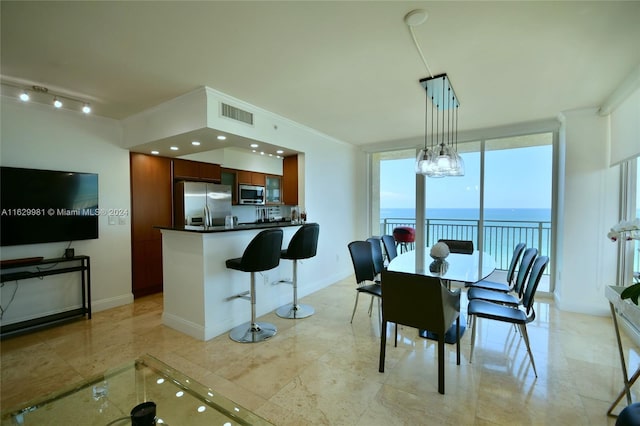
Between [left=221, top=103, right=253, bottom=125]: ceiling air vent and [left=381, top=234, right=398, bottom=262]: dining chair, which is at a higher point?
[left=221, top=103, right=253, bottom=125]: ceiling air vent

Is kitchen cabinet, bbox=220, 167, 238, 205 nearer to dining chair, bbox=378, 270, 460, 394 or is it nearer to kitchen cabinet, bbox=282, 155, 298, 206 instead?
kitchen cabinet, bbox=282, 155, 298, 206

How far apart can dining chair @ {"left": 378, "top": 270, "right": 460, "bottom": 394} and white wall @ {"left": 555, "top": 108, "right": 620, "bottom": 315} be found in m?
2.55

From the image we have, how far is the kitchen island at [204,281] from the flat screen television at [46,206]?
122 centimetres

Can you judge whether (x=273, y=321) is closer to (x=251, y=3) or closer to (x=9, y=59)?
(x=251, y=3)

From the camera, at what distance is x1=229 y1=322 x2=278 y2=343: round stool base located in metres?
2.89

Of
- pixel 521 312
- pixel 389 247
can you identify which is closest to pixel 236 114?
pixel 389 247

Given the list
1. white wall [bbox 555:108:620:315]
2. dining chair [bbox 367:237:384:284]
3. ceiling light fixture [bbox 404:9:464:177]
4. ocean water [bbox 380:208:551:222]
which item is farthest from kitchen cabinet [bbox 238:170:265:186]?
white wall [bbox 555:108:620:315]

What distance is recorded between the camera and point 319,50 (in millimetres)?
2201

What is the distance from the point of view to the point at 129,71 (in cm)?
250

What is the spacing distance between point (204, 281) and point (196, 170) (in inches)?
106

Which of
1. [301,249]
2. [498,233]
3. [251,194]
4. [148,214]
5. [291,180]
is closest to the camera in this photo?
[301,249]

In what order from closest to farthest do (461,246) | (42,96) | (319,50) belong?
(319,50) < (42,96) < (461,246)

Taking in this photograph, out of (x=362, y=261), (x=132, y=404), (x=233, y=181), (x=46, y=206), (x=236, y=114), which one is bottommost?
(x=132, y=404)

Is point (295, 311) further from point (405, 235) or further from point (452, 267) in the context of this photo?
point (405, 235)
